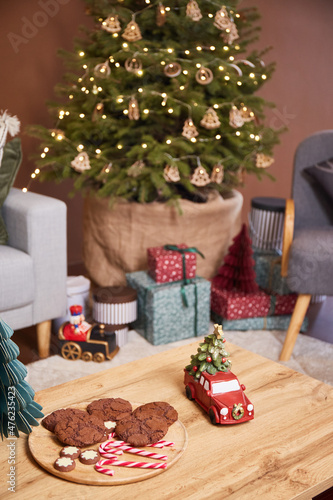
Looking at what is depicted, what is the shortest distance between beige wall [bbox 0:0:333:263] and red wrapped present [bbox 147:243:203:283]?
1207 mm

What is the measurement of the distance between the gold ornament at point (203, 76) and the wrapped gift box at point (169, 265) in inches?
31.7

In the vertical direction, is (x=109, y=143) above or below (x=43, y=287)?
above

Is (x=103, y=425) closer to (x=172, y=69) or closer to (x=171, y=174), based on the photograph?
(x=171, y=174)

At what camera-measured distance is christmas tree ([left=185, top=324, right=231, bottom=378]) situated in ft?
4.47

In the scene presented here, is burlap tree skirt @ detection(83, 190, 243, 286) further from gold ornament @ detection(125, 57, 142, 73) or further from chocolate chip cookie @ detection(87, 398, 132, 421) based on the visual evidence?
chocolate chip cookie @ detection(87, 398, 132, 421)

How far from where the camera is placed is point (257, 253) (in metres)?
2.81

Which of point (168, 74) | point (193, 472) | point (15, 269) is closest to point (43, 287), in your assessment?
point (15, 269)

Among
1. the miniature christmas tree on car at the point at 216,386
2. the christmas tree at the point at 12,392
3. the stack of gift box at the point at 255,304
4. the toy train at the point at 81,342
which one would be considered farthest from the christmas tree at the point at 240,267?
the christmas tree at the point at 12,392

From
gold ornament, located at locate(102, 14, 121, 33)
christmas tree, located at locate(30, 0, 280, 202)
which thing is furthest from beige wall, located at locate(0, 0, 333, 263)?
gold ornament, located at locate(102, 14, 121, 33)

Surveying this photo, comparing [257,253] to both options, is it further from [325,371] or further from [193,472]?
[193,472]

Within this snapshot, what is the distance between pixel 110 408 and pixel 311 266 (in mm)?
1226

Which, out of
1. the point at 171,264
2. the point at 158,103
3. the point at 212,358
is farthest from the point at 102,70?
the point at 212,358

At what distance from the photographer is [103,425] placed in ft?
3.87

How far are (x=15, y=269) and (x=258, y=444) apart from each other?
49.3 inches
